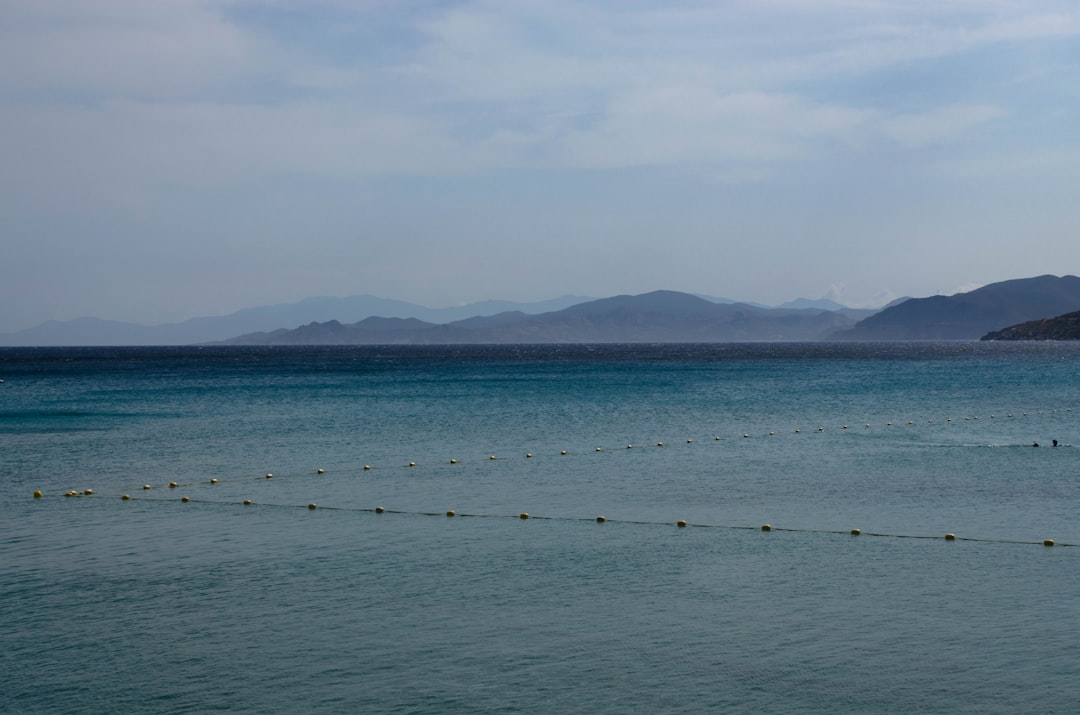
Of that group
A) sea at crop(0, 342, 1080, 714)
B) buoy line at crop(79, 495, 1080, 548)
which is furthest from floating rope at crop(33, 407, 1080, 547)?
sea at crop(0, 342, 1080, 714)

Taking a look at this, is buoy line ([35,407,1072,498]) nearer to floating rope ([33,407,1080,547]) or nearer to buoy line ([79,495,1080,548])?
floating rope ([33,407,1080,547])

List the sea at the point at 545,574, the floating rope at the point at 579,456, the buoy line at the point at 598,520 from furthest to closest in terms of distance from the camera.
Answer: the floating rope at the point at 579,456 → the buoy line at the point at 598,520 → the sea at the point at 545,574

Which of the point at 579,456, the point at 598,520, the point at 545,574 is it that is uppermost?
the point at 579,456

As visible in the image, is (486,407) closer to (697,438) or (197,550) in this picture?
(697,438)

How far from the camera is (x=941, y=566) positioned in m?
20.6

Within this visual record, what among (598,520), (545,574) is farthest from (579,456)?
(545,574)

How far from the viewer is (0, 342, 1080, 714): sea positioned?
47.7 ft

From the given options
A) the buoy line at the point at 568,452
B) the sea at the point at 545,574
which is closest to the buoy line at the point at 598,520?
the sea at the point at 545,574

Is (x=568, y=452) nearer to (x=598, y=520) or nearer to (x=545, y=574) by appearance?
(x=598, y=520)

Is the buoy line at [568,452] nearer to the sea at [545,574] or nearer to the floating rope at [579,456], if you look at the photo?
the floating rope at [579,456]

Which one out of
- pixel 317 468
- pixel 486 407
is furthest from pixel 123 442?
pixel 486 407

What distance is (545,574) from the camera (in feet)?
66.4

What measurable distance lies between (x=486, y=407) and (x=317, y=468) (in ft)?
92.2

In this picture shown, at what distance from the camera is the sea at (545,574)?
14539 millimetres
